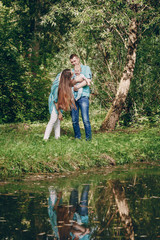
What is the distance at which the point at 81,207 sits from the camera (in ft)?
17.8

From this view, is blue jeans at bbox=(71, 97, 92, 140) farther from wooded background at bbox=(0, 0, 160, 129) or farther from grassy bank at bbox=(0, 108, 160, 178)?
wooded background at bbox=(0, 0, 160, 129)

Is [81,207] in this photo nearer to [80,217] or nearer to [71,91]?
[80,217]

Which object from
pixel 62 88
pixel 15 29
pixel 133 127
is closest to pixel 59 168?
pixel 62 88

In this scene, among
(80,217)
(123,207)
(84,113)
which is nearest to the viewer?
(80,217)

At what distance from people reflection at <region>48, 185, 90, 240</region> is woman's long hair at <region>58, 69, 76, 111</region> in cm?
469

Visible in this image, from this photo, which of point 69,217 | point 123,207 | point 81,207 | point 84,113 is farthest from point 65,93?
point 69,217

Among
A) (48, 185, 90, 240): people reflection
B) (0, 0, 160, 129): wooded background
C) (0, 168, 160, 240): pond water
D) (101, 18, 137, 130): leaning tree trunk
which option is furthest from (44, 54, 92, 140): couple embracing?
(48, 185, 90, 240): people reflection

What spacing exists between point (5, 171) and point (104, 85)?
975cm

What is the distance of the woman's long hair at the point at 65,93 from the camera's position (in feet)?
35.7

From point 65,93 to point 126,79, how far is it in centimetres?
445

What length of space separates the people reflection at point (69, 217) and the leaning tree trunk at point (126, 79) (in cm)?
881

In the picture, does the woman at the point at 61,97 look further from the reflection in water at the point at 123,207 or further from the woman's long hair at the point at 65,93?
the reflection in water at the point at 123,207

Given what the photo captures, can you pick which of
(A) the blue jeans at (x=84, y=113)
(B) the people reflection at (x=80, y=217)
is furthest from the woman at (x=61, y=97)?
(B) the people reflection at (x=80, y=217)

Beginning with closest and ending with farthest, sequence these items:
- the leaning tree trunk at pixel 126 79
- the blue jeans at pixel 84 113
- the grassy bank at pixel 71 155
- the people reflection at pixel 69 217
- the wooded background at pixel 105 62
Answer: the people reflection at pixel 69 217 < the grassy bank at pixel 71 155 < the blue jeans at pixel 84 113 < the wooded background at pixel 105 62 < the leaning tree trunk at pixel 126 79
